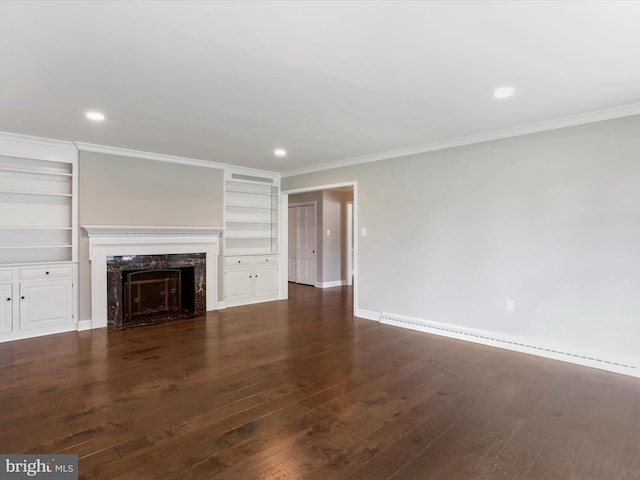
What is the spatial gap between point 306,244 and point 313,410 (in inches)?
255

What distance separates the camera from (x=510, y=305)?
4.07 m

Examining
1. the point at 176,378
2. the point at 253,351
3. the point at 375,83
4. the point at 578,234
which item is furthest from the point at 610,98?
the point at 176,378

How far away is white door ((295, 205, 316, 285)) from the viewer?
882 cm

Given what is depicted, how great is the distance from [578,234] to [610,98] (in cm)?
129

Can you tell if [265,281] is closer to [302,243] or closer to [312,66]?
[302,243]

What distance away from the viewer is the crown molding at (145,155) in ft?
15.4

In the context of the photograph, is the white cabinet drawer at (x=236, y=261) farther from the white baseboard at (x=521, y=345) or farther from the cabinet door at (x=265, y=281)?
the white baseboard at (x=521, y=345)

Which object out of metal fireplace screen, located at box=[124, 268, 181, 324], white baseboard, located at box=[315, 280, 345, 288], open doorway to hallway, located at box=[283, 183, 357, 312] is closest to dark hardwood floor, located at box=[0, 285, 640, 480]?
metal fireplace screen, located at box=[124, 268, 181, 324]

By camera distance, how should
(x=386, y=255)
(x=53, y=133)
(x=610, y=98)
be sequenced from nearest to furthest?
(x=610, y=98), (x=53, y=133), (x=386, y=255)

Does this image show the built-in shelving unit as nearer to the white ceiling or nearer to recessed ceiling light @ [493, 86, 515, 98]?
the white ceiling

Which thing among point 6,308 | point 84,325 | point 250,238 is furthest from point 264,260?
Answer: point 6,308

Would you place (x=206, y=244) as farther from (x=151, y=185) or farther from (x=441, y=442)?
(x=441, y=442)

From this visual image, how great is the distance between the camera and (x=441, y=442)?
221 centimetres

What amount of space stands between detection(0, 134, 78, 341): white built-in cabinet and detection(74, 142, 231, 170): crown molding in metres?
0.18
